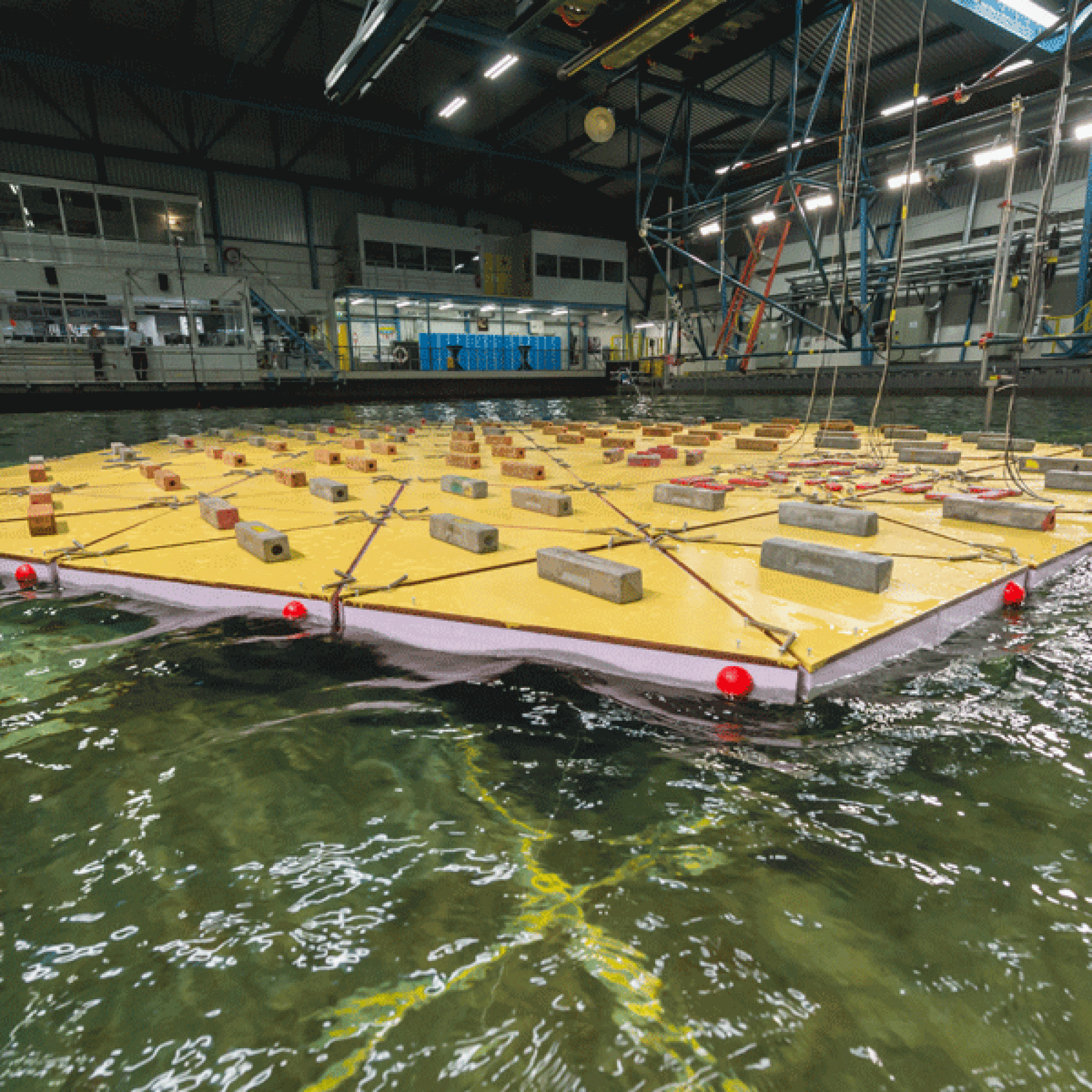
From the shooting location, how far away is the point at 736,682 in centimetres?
203

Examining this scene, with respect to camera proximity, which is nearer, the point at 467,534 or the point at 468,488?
the point at 467,534

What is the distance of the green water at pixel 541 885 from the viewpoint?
1.03 m

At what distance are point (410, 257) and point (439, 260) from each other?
1.67 m

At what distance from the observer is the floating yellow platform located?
89.0 inches

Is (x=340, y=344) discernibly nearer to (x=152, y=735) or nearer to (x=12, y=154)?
(x=12, y=154)

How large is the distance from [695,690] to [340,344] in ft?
90.2

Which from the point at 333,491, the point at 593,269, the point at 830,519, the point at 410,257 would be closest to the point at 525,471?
the point at 333,491

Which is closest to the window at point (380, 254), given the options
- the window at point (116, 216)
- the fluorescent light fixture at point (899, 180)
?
the window at point (116, 216)

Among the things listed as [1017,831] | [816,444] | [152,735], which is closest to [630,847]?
[1017,831]

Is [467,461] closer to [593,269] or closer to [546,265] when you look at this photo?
[546,265]

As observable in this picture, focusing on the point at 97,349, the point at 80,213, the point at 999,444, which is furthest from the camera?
→ the point at 80,213

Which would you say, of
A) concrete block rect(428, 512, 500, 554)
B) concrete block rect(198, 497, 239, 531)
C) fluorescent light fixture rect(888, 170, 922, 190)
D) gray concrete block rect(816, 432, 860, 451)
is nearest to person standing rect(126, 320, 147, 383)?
concrete block rect(198, 497, 239, 531)

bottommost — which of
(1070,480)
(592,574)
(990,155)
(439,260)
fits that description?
(592,574)

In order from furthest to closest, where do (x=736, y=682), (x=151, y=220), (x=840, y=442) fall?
1. (x=151, y=220)
2. (x=840, y=442)
3. (x=736, y=682)
